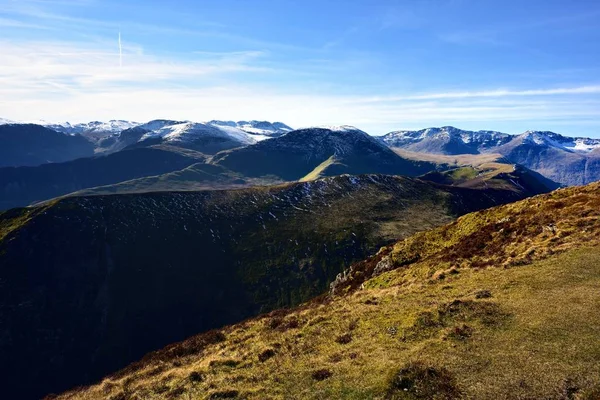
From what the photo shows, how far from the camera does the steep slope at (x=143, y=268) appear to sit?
13112 centimetres

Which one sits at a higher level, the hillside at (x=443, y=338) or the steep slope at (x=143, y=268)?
the hillside at (x=443, y=338)

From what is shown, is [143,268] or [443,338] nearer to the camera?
[443,338]

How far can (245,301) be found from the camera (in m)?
144

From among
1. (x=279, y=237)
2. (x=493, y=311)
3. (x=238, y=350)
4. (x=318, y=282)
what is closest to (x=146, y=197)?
(x=279, y=237)

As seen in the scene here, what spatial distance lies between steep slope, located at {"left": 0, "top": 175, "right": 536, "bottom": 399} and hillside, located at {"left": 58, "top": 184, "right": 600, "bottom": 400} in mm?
101607

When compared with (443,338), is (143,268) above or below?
below

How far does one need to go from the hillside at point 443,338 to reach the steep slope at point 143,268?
333 ft

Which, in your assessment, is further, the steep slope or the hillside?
the steep slope

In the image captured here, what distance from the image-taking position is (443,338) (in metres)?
27.1

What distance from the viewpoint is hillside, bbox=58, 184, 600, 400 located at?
22.2 metres

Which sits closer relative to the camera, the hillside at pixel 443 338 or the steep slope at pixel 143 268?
the hillside at pixel 443 338

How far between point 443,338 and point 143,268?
499ft

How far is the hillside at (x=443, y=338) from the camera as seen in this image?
22188 mm

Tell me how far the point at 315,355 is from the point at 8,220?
190m
